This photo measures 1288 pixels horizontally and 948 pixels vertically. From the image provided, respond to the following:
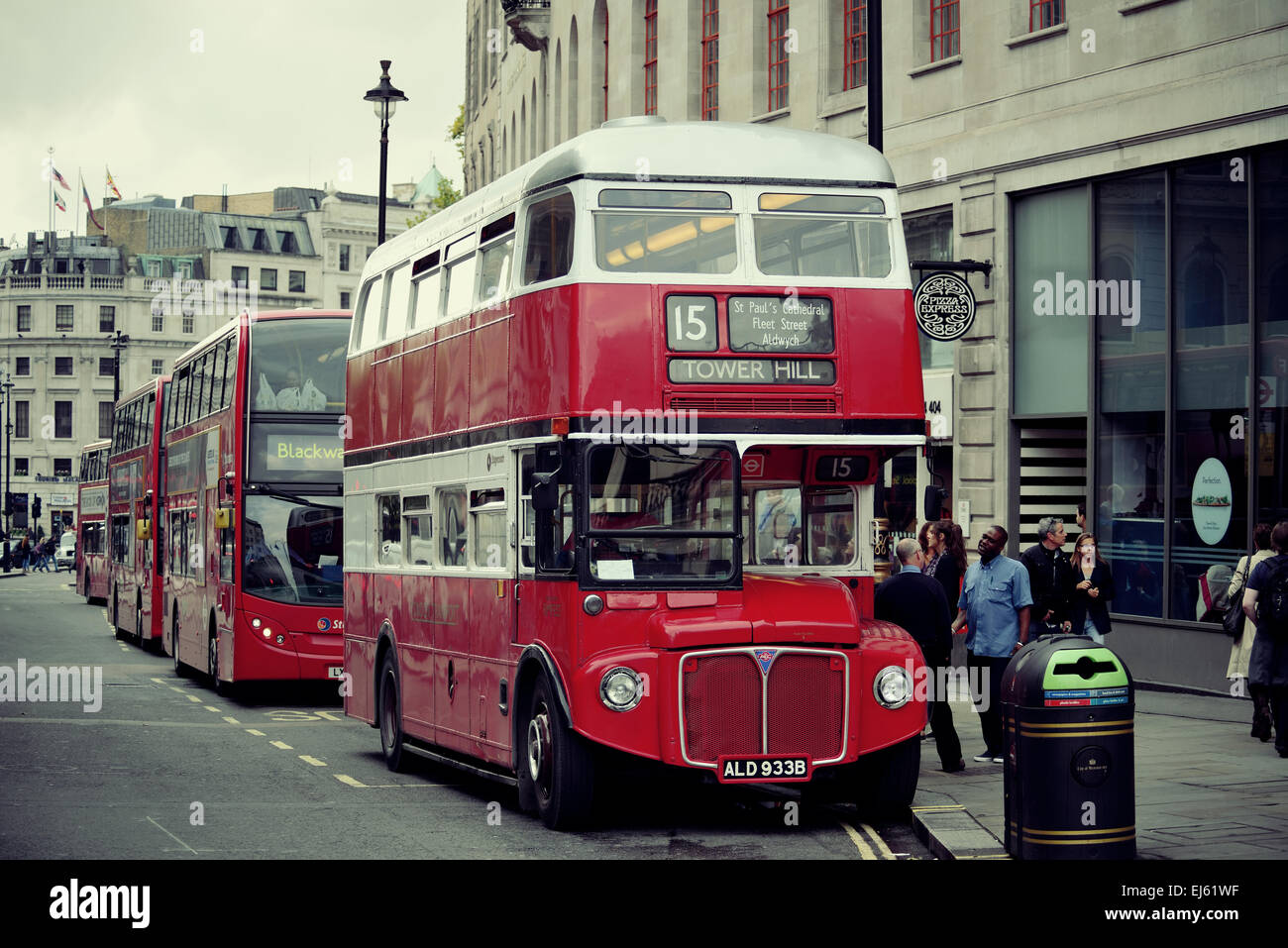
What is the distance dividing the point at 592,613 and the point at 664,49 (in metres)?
21.6

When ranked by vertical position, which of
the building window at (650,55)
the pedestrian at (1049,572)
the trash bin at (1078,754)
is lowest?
the trash bin at (1078,754)

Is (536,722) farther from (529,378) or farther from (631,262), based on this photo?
(631,262)

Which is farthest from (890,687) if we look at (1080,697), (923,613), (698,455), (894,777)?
(923,613)

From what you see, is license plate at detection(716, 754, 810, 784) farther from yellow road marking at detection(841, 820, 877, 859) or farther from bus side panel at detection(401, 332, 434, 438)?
bus side panel at detection(401, 332, 434, 438)

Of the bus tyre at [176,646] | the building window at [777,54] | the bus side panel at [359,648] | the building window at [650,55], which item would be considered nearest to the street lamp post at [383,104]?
the building window at [650,55]

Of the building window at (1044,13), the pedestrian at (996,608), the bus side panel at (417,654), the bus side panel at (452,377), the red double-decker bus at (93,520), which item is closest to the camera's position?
the bus side panel at (452,377)

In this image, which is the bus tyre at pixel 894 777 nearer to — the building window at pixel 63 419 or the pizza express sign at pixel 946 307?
the pizza express sign at pixel 946 307

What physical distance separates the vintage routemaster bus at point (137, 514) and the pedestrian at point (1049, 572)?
15185 millimetres

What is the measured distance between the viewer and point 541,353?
37.5ft

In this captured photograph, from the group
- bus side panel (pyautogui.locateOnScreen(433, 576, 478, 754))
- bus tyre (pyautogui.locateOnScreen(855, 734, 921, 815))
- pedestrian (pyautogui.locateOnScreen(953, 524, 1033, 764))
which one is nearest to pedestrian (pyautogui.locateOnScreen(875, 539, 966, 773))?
pedestrian (pyautogui.locateOnScreen(953, 524, 1033, 764))

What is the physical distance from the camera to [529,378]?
38.1 ft

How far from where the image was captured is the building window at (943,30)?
75.0ft

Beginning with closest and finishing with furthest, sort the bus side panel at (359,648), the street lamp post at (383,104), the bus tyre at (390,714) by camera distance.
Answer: the bus tyre at (390,714)
the bus side panel at (359,648)
the street lamp post at (383,104)

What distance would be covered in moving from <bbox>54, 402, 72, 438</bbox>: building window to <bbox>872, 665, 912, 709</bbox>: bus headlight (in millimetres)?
106049
